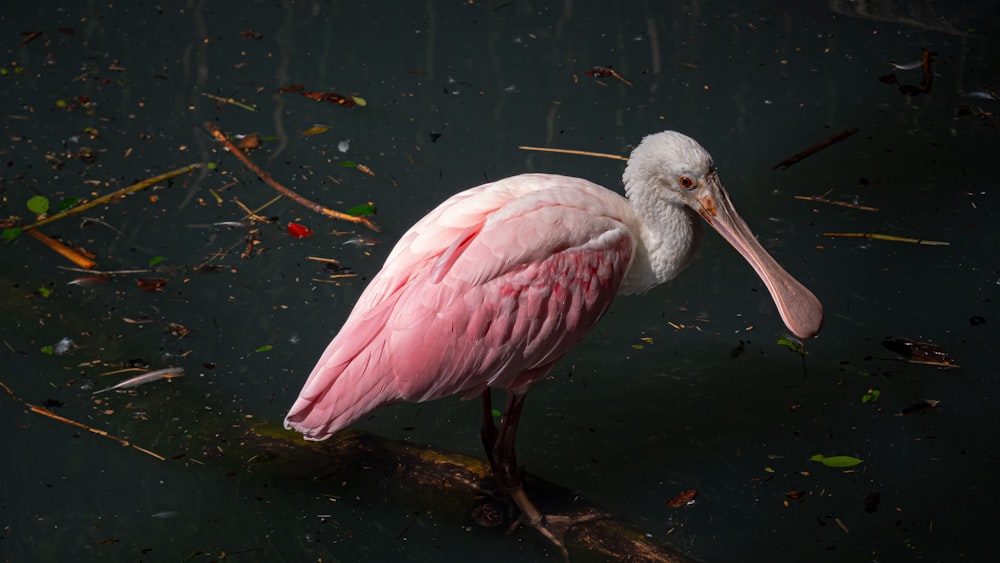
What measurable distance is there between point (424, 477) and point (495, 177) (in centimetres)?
148

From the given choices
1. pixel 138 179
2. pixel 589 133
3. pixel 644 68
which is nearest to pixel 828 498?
pixel 589 133

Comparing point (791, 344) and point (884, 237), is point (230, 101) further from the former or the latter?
point (884, 237)

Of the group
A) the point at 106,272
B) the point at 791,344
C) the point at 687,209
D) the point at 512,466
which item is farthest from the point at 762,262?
the point at 106,272

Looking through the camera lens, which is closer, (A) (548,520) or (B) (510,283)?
(B) (510,283)

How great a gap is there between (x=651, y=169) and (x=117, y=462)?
1.67 metres

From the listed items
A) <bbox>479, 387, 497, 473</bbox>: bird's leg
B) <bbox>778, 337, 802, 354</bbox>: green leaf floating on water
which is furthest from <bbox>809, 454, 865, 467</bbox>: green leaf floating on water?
<bbox>479, 387, 497, 473</bbox>: bird's leg

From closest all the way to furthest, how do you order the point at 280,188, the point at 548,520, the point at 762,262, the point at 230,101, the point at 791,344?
the point at 548,520 < the point at 762,262 < the point at 791,344 < the point at 280,188 < the point at 230,101

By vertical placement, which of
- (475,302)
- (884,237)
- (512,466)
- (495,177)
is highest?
(475,302)

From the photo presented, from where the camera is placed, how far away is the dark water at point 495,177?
283cm

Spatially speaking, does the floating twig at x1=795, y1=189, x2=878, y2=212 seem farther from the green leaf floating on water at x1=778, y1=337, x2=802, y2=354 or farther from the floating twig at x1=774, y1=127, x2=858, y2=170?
the green leaf floating on water at x1=778, y1=337, x2=802, y2=354

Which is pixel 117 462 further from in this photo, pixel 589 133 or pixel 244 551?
pixel 589 133

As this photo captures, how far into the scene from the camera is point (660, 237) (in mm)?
2871

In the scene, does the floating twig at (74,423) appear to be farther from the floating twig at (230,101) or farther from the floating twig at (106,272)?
the floating twig at (230,101)

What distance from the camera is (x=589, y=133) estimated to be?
4.29 metres
